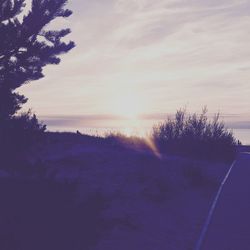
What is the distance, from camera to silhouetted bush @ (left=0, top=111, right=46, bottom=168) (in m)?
14.2

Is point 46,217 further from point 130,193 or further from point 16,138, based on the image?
point 130,193

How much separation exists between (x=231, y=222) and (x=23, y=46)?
7.28m

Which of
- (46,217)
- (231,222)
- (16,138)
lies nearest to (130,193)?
(231,222)

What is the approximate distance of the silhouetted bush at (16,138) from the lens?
14219mm

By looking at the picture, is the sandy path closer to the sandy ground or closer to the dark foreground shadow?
the sandy ground

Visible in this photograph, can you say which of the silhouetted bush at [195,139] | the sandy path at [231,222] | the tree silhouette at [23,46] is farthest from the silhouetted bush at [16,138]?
the silhouetted bush at [195,139]

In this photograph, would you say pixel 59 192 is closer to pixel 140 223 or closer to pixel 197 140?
pixel 140 223

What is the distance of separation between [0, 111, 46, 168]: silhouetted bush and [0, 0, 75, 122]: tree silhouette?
2.58 feet

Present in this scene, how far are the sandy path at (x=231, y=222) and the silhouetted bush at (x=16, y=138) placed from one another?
4.93m

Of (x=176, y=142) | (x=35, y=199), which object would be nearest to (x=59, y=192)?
(x=35, y=199)

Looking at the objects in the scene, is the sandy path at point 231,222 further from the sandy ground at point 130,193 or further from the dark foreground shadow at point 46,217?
the dark foreground shadow at point 46,217

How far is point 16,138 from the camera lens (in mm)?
14500

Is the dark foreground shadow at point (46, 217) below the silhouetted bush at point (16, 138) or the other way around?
below

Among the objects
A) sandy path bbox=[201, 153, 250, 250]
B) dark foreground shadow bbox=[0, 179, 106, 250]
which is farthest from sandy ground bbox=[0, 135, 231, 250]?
sandy path bbox=[201, 153, 250, 250]
